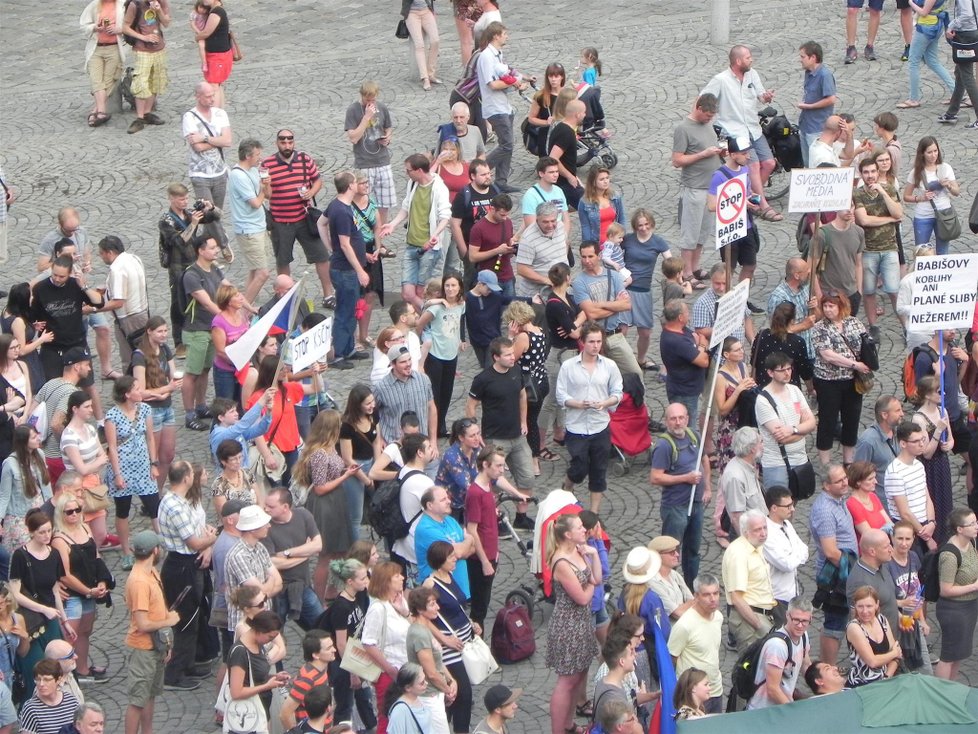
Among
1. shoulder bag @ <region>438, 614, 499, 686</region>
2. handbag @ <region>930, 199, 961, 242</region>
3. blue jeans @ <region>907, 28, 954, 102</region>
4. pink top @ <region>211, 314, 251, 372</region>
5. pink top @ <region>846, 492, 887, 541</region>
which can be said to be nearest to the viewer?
shoulder bag @ <region>438, 614, 499, 686</region>

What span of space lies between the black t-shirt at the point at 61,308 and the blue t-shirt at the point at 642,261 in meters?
4.49

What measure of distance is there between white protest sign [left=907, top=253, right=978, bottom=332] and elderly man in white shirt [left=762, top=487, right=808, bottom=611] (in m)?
2.38

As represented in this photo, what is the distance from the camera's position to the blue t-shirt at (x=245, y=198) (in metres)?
16.7

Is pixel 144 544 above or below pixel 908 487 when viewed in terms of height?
above

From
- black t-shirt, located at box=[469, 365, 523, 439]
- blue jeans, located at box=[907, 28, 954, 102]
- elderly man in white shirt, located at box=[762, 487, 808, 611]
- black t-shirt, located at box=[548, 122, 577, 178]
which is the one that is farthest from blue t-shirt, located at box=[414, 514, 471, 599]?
blue jeans, located at box=[907, 28, 954, 102]

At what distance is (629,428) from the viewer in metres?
14.6

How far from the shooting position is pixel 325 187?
19875mm

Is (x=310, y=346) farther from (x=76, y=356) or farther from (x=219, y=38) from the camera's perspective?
(x=219, y=38)

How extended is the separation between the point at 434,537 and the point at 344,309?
4632 mm

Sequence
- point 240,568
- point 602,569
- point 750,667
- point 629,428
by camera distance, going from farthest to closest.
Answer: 1. point 629,428
2. point 602,569
3. point 240,568
4. point 750,667

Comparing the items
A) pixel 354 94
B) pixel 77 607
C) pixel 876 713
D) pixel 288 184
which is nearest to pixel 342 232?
pixel 288 184

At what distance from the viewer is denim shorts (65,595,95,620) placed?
12.0 metres

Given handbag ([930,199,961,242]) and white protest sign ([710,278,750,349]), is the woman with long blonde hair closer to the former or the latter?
white protest sign ([710,278,750,349])

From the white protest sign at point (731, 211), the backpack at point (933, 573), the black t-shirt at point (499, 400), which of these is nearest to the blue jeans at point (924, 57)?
the white protest sign at point (731, 211)
